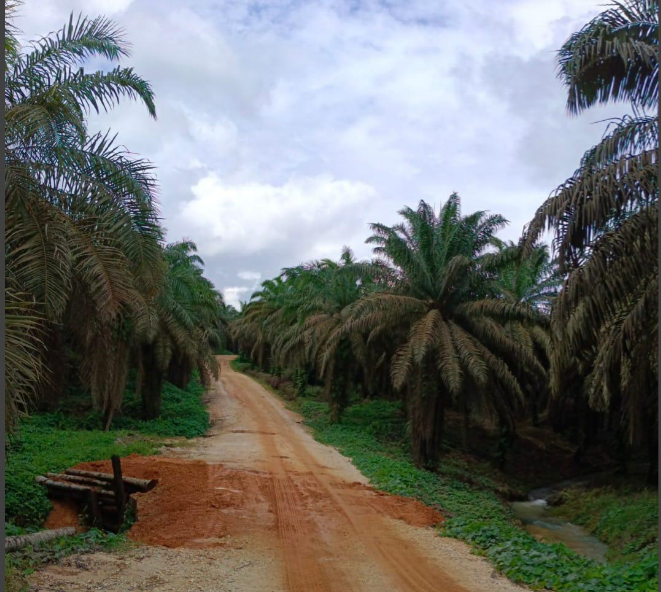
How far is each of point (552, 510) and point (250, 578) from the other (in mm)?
14575

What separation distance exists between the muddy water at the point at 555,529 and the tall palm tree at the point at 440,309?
10.8 feet

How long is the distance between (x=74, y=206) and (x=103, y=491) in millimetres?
5926

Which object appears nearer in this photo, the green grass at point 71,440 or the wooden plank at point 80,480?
the green grass at point 71,440

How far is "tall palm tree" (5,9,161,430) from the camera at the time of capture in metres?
7.43

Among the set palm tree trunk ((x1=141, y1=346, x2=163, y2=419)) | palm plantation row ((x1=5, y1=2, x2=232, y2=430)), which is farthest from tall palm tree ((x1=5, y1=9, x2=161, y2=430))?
palm tree trunk ((x1=141, y1=346, x2=163, y2=419))

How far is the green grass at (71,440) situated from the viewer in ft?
35.4

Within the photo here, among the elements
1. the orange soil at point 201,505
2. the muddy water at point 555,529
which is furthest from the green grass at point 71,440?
the muddy water at point 555,529

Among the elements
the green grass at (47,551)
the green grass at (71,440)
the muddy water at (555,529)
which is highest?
the green grass at (71,440)

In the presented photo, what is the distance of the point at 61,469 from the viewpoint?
44.7 ft

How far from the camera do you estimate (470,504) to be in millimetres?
15070

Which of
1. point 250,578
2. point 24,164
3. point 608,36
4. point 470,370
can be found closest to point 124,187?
point 24,164

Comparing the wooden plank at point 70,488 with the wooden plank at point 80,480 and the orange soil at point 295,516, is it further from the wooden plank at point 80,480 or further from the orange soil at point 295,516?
the orange soil at point 295,516

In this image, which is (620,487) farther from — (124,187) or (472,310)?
(124,187)

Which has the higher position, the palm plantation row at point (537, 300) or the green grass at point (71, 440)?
the palm plantation row at point (537, 300)
